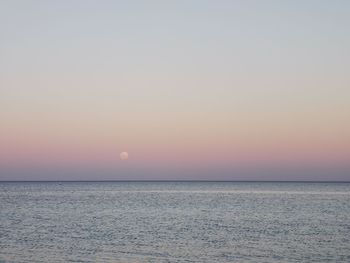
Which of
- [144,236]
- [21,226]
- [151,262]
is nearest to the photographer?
[151,262]

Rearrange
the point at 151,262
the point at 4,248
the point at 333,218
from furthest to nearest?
the point at 333,218, the point at 4,248, the point at 151,262

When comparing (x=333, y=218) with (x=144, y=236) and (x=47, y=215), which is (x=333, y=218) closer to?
(x=144, y=236)

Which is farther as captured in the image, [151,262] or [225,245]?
[225,245]

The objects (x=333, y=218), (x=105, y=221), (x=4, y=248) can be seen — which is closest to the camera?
(x=4, y=248)

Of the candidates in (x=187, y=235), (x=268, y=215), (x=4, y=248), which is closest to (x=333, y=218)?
(x=268, y=215)

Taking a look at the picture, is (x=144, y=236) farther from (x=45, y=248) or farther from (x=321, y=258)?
(x=321, y=258)

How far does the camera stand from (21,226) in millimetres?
68000

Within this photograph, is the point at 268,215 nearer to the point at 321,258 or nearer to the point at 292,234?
the point at 292,234

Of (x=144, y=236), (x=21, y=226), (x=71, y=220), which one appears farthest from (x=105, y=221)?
(x=144, y=236)

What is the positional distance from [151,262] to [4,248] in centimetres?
1511

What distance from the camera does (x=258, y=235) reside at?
193 feet

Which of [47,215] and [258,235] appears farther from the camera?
[47,215]

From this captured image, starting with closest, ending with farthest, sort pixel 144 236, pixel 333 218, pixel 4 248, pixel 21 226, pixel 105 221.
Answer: pixel 4 248 < pixel 144 236 < pixel 21 226 < pixel 105 221 < pixel 333 218

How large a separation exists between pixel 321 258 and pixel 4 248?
28.2 metres
